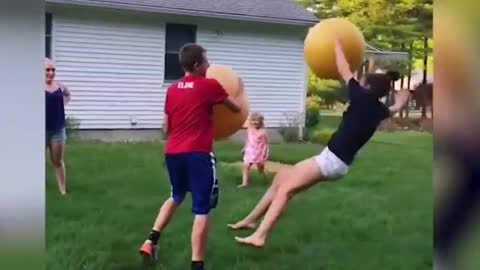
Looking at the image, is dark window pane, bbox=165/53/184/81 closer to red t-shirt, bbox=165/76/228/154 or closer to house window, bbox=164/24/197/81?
house window, bbox=164/24/197/81

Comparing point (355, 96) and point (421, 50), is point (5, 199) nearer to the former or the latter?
point (355, 96)

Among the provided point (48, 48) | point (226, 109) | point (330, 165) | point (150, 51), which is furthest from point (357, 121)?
point (48, 48)

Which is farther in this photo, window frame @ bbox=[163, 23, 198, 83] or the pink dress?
window frame @ bbox=[163, 23, 198, 83]

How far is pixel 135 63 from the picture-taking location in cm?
846

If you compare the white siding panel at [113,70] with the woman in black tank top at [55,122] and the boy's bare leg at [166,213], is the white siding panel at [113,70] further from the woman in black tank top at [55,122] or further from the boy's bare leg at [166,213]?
the boy's bare leg at [166,213]

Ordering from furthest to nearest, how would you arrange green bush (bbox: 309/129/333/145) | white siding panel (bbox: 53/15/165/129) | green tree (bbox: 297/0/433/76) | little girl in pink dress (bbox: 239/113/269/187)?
1. white siding panel (bbox: 53/15/165/129)
2. green bush (bbox: 309/129/333/145)
3. little girl in pink dress (bbox: 239/113/269/187)
4. green tree (bbox: 297/0/433/76)

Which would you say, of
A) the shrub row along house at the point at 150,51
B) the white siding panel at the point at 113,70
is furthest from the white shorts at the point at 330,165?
the white siding panel at the point at 113,70

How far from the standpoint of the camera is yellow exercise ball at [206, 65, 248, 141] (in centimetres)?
407

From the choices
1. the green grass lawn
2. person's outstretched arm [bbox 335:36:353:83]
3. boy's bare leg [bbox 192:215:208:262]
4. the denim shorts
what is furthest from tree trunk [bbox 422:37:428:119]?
the denim shorts

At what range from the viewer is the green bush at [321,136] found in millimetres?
6698

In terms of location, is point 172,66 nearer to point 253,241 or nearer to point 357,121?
point 253,241

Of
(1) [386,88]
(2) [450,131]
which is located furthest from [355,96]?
(2) [450,131]

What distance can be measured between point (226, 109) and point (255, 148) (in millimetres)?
2219

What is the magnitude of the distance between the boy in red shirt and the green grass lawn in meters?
0.36
